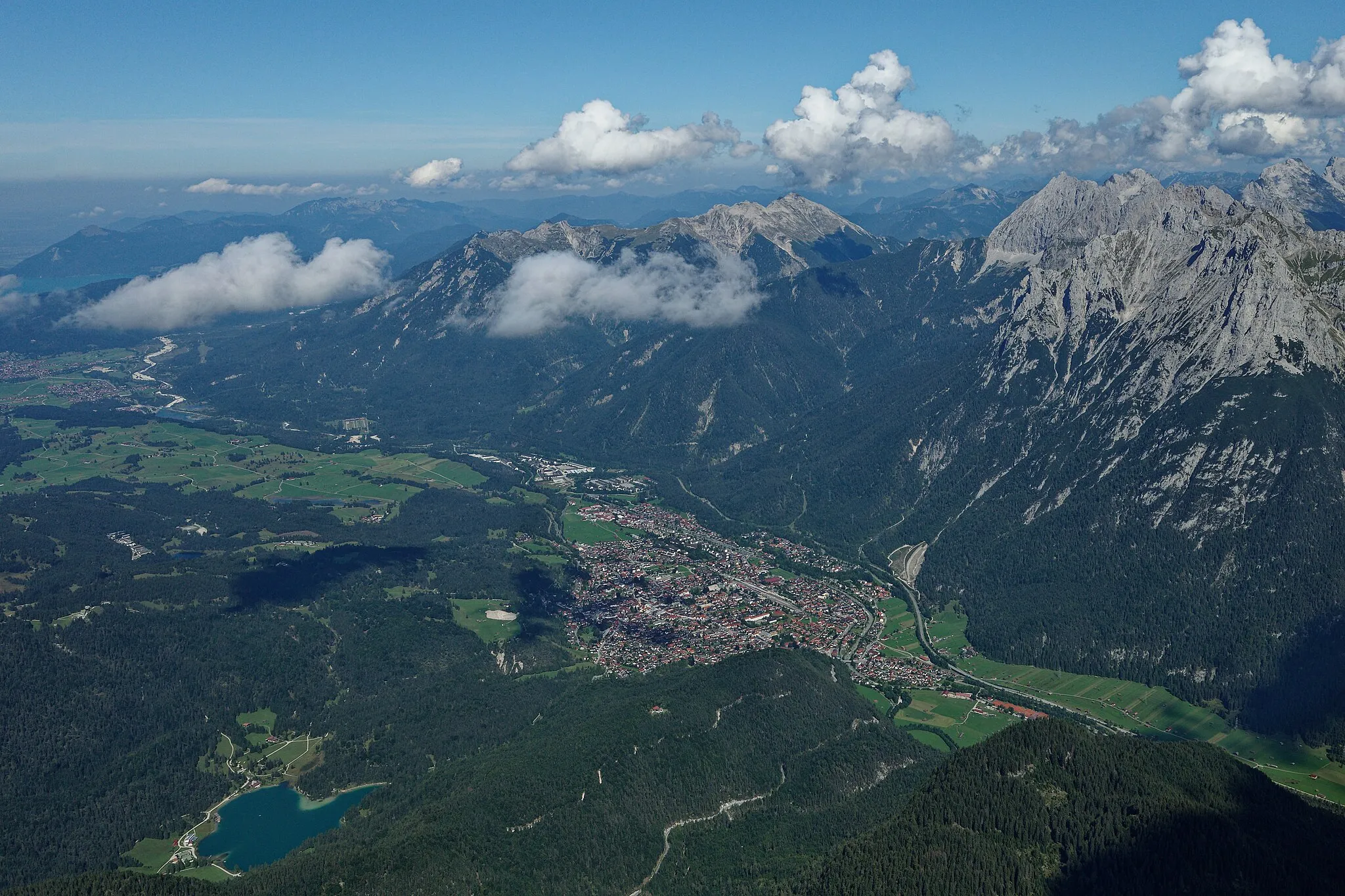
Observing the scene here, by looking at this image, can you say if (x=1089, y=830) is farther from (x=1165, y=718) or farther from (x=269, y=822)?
(x=269, y=822)

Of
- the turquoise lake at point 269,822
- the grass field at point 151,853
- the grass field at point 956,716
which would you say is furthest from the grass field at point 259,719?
the grass field at point 956,716

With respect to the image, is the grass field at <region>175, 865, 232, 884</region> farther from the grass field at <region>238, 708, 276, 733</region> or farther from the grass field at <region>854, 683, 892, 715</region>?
the grass field at <region>854, 683, 892, 715</region>

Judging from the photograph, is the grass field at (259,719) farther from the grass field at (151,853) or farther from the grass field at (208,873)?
the grass field at (208,873)

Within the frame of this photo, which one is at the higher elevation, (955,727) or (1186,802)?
(1186,802)

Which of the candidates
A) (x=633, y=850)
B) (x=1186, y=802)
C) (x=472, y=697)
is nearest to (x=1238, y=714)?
(x=1186, y=802)

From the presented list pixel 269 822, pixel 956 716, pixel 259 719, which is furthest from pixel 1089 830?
pixel 259 719

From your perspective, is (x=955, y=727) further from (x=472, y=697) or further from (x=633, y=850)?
(x=472, y=697)

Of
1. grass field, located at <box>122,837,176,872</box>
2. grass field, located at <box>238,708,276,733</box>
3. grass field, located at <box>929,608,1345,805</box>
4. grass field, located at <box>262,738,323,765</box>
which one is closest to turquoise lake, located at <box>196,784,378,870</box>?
grass field, located at <box>122,837,176,872</box>
